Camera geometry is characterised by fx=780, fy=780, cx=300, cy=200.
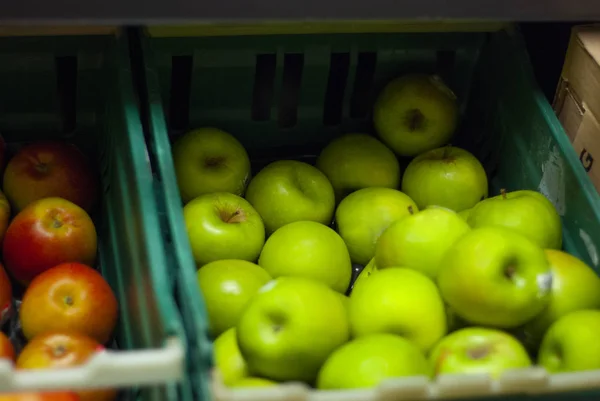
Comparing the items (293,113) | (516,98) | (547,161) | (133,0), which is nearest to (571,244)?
(547,161)

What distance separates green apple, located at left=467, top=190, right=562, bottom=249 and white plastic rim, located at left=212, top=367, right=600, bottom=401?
9.9 inches

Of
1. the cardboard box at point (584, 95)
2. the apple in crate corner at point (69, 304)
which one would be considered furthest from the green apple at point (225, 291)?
the cardboard box at point (584, 95)

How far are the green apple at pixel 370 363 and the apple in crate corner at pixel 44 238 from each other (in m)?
0.34

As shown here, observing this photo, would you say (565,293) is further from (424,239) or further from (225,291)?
(225,291)

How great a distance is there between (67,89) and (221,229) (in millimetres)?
286

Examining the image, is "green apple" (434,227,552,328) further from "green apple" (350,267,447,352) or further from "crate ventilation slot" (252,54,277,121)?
"crate ventilation slot" (252,54,277,121)

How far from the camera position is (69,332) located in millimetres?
801

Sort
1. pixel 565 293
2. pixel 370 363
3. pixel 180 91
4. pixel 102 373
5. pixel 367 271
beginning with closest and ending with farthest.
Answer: pixel 102 373
pixel 370 363
pixel 565 293
pixel 367 271
pixel 180 91

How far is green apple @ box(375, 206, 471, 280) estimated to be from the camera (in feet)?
2.75

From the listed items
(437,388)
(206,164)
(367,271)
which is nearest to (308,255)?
(367,271)

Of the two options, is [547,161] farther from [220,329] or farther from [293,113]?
[220,329]

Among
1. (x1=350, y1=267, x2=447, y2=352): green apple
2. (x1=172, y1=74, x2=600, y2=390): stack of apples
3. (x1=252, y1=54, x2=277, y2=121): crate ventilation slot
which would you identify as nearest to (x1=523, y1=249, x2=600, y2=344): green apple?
(x1=172, y1=74, x2=600, y2=390): stack of apples

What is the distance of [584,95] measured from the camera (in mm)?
939

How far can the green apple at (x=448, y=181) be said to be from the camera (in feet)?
3.25
